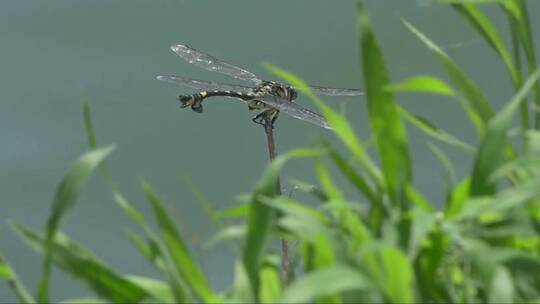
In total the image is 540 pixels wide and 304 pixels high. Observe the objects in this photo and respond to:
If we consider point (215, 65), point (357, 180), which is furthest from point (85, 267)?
point (215, 65)

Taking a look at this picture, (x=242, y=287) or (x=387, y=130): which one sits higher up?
(x=387, y=130)

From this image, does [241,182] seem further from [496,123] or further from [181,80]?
[496,123]

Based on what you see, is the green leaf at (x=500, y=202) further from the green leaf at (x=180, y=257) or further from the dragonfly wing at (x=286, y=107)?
the dragonfly wing at (x=286, y=107)

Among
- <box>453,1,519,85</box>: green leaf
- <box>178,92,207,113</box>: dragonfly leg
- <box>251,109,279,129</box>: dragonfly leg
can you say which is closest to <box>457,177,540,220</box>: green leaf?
<box>453,1,519,85</box>: green leaf

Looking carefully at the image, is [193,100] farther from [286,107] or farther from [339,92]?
[339,92]

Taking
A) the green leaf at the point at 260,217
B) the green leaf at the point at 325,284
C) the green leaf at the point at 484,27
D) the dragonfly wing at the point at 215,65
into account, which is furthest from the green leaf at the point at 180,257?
the dragonfly wing at the point at 215,65
